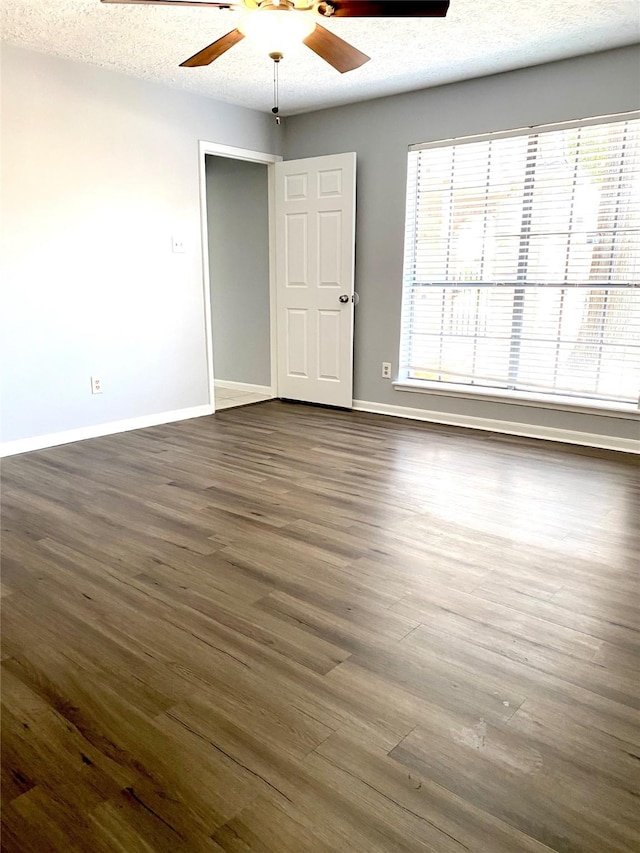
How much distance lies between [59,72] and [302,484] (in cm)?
309

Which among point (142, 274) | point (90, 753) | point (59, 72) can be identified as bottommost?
point (90, 753)

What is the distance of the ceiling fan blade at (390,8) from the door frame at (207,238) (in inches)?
102

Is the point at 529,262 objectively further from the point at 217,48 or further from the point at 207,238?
the point at 207,238

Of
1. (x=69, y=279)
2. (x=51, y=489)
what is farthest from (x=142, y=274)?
(x=51, y=489)

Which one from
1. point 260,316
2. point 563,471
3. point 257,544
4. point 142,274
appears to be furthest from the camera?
point 260,316

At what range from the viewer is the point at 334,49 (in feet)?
8.46

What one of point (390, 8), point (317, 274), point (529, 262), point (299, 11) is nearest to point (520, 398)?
point (529, 262)

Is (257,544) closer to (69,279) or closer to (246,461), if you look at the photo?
(246,461)

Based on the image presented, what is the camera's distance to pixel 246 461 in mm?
3697

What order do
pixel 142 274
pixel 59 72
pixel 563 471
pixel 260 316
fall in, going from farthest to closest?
1. pixel 260 316
2. pixel 142 274
3. pixel 59 72
4. pixel 563 471

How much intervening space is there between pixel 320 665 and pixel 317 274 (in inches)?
158

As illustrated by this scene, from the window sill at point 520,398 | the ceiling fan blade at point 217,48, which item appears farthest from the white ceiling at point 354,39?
the window sill at point 520,398

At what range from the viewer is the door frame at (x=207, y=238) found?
4.72 meters

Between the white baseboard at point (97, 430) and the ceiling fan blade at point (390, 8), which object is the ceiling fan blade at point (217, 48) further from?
the white baseboard at point (97, 430)
